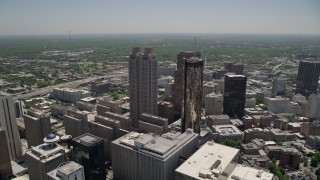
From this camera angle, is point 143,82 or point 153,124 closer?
point 153,124

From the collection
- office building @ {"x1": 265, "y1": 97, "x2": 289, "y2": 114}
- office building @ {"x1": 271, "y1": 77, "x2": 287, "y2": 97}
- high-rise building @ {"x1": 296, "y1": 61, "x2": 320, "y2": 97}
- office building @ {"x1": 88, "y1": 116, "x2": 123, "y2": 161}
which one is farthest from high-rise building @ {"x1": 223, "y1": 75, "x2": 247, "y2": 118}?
office building @ {"x1": 88, "y1": 116, "x2": 123, "y2": 161}

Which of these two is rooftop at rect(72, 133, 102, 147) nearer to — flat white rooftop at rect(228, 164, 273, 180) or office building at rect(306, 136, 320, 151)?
flat white rooftop at rect(228, 164, 273, 180)

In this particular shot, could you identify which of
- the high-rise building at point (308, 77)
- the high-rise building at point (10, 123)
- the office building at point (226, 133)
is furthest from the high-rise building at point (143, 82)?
the high-rise building at point (308, 77)

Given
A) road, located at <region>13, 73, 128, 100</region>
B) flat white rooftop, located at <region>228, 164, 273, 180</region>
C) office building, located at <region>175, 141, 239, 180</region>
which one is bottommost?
road, located at <region>13, 73, 128, 100</region>

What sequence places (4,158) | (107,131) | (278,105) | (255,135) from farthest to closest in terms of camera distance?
1. (278,105)
2. (255,135)
3. (107,131)
4. (4,158)

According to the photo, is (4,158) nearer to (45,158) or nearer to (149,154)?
(45,158)

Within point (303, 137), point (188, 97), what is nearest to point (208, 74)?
point (303, 137)

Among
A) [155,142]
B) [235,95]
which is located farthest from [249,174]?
[235,95]
